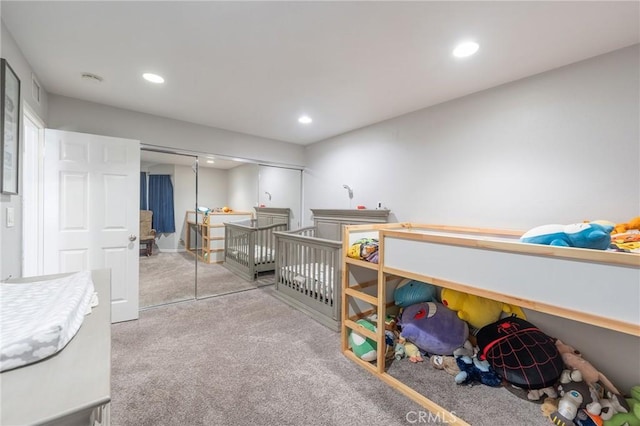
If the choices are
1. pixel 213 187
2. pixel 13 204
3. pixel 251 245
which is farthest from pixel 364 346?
pixel 213 187

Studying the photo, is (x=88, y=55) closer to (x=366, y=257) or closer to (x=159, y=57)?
(x=159, y=57)

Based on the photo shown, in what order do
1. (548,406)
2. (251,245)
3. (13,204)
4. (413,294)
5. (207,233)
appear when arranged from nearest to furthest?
1. (548,406)
2. (13,204)
3. (413,294)
4. (207,233)
5. (251,245)

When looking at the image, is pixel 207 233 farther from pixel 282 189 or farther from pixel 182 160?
pixel 282 189

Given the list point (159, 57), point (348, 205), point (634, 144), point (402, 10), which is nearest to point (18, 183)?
point (159, 57)

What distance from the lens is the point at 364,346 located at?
2037 mm

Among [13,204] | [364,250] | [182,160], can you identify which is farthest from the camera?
[182,160]

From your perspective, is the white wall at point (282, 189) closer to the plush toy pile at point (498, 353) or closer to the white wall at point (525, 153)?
the white wall at point (525, 153)

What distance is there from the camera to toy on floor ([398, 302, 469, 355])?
2.10 meters

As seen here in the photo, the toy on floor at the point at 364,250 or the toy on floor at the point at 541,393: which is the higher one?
the toy on floor at the point at 364,250

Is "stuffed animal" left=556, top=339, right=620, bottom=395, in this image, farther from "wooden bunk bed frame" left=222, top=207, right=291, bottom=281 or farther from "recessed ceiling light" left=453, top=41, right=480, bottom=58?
"wooden bunk bed frame" left=222, top=207, right=291, bottom=281

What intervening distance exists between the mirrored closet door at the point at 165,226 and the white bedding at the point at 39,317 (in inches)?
80.3

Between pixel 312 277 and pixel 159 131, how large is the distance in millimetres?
2585

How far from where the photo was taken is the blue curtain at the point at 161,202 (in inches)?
123

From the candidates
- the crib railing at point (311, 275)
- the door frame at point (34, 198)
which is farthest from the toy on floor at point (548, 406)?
the door frame at point (34, 198)
